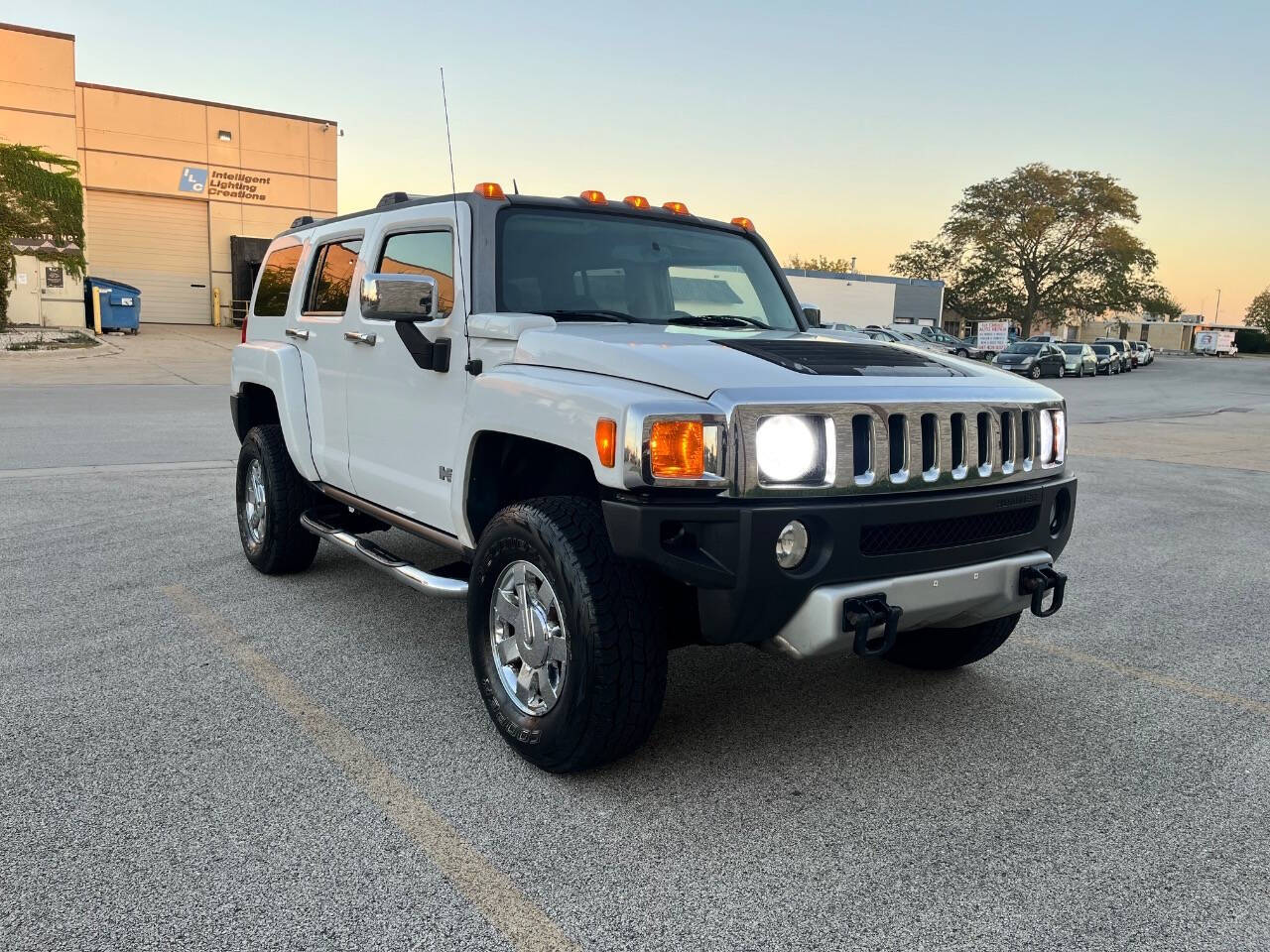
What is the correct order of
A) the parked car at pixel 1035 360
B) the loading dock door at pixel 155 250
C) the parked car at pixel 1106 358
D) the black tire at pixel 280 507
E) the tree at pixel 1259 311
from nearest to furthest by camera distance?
the black tire at pixel 280 507 → the parked car at pixel 1035 360 → the loading dock door at pixel 155 250 → the parked car at pixel 1106 358 → the tree at pixel 1259 311

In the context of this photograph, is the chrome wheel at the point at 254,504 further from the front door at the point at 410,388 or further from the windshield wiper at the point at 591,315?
the windshield wiper at the point at 591,315

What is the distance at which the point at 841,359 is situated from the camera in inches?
137

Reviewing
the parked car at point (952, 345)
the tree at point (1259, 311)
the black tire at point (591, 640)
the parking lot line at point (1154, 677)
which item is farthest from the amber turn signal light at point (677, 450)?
the tree at point (1259, 311)

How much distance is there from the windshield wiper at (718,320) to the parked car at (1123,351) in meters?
48.4

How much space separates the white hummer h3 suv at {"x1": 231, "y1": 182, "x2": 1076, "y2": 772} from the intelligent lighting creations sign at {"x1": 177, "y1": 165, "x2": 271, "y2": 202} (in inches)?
1610

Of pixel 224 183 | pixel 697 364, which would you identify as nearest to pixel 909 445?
pixel 697 364

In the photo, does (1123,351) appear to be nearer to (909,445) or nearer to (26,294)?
(26,294)

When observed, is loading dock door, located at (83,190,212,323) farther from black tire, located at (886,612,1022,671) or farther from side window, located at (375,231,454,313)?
black tire, located at (886,612,1022,671)

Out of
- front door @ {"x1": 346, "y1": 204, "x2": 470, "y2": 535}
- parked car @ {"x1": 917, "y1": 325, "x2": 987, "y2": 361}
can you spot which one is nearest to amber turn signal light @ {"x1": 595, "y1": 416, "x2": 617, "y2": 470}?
front door @ {"x1": 346, "y1": 204, "x2": 470, "y2": 535}

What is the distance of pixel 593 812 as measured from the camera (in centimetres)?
312

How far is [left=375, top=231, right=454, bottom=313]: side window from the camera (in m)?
4.10

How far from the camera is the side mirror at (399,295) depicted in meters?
3.78

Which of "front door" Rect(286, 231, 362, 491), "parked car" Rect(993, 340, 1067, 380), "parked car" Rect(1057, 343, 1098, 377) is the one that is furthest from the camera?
"parked car" Rect(1057, 343, 1098, 377)

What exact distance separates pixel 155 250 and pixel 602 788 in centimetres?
4381
